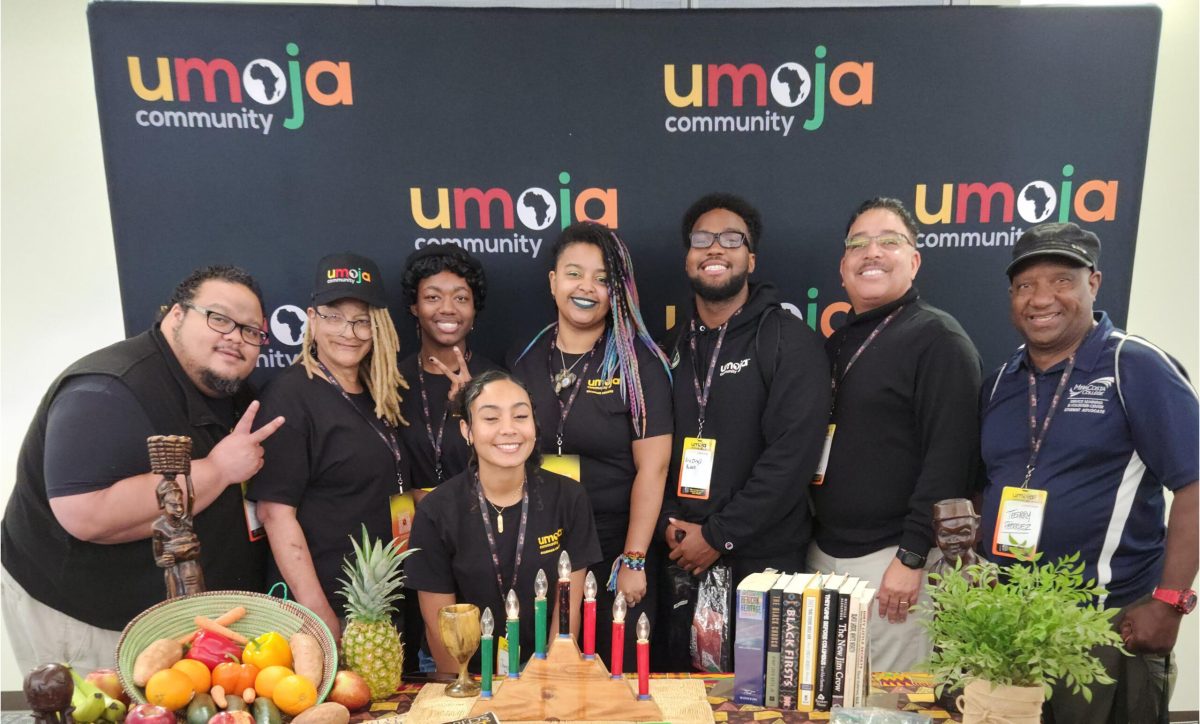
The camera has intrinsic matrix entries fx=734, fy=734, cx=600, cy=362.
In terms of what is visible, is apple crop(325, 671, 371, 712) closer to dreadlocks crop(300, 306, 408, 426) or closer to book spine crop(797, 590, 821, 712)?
dreadlocks crop(300, 306, 408, 426)

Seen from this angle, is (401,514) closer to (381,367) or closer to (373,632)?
(381,367)

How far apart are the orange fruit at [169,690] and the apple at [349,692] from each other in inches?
12.8

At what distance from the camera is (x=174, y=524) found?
192cm

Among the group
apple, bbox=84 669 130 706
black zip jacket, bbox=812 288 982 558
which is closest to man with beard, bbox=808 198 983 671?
black zip jacket, bbox=812 288 982 558

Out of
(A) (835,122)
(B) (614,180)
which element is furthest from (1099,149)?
(B) (614,180)

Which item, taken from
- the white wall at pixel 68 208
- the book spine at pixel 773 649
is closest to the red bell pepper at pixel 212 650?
the book spine at pixel 773 649

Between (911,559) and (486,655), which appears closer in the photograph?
(486,655)

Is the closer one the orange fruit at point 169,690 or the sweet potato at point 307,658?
the orange fruit at point 169,690

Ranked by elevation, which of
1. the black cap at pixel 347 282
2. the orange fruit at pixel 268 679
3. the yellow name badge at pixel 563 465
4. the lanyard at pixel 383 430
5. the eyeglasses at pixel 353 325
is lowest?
the orange fruit at pixel 268 679

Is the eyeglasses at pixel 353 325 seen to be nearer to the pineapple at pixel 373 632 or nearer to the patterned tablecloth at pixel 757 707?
the pineapple at pixel 373 632

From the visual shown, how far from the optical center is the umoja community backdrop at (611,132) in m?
3.14

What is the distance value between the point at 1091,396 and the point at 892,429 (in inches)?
24.4

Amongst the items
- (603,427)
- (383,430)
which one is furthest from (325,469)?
(603,427)

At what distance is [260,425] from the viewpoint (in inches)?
99.6
